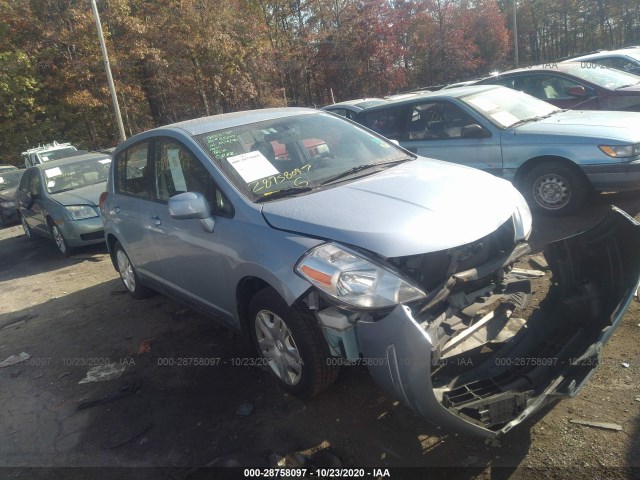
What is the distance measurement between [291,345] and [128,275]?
3242mm

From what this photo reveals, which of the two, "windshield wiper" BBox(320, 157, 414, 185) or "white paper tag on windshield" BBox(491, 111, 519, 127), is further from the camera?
"white paper tag on windshield" BBox(491, 111, 519, 127)

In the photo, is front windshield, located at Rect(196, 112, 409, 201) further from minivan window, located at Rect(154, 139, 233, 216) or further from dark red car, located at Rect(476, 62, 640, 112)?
dark red car, located at Rect(476, 62, 640, 112)

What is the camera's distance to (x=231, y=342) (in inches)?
171

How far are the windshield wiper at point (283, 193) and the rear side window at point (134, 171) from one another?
1.66m

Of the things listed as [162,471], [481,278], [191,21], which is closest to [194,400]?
[162,471]

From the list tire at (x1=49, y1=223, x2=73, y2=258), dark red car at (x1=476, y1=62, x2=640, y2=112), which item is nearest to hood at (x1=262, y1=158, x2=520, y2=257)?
dark red car at (x1=476, y1=62, x2=640, y2=112)

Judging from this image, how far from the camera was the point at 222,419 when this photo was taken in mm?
3291

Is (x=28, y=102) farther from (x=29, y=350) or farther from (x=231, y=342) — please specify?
(x=231, y=342)

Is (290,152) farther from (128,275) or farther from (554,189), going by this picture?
(554,189)

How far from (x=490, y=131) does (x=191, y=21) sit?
17.8 m

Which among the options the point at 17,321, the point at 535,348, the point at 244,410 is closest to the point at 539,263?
the point at 535,348

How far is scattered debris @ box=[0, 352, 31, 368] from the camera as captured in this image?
4736 millimetres

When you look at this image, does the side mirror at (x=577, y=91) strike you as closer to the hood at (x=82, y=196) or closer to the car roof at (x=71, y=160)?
the hood at (x=82, y=196)

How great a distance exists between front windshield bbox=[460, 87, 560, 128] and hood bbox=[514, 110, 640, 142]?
0.73 feet
